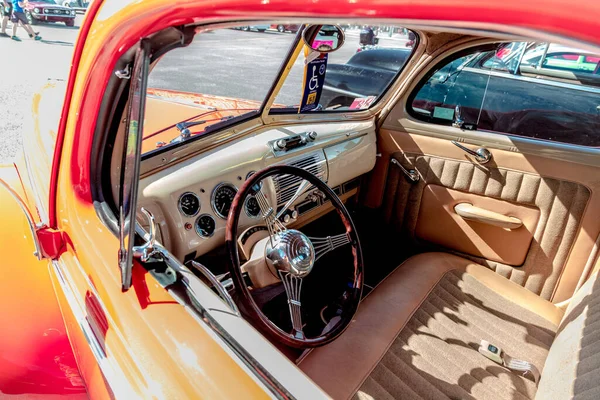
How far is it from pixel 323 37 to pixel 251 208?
2.70 feet

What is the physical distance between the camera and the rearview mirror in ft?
6.30

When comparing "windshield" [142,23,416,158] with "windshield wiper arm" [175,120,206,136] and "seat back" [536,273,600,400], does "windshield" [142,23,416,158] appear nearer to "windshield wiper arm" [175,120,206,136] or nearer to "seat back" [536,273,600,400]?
"windshield wiper arm" [175,120,206,136]

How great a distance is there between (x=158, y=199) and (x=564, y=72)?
2.52 metres

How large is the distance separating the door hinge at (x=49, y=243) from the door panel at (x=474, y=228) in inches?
81.8

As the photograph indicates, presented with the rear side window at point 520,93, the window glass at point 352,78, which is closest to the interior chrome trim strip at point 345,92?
the window glass at point 352,78

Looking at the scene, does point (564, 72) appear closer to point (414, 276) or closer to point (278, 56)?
point (414, 276)

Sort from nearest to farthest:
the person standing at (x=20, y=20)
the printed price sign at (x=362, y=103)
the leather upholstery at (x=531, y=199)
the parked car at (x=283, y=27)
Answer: the parked car at (x=283, y=27) → the leather upholstery at (x=531, y=199) → the printed price sign at (x=362, y=103) → the person standing at (x=20, y=20)

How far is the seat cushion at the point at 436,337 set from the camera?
1.63 metres

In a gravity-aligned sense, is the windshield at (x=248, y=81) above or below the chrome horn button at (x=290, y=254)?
A: above

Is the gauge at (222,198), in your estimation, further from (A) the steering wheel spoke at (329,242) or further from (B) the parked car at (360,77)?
(B) the parked car at (360,77)

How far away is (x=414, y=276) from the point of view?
7.42ft

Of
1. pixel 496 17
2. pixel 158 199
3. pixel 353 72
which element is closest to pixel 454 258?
pixel 353 72

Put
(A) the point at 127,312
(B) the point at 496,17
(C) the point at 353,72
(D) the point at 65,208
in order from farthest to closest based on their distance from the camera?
(C) the point at 353,72 → (D) the point at 65,208 → (A) the point at 127,312 → (B) the point at 496,17

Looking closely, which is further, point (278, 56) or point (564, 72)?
A: point (564, 72)
